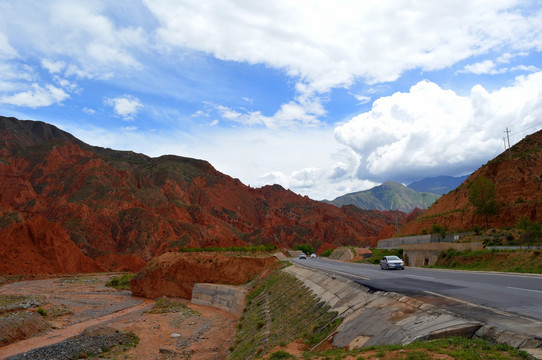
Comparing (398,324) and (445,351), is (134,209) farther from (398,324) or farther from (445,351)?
(445,351)

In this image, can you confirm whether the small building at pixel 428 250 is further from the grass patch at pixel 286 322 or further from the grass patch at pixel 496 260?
the grass patch at pixel 286 322

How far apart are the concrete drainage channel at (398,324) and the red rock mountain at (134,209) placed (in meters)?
95.6

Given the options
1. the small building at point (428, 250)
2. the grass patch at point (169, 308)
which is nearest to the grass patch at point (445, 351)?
the small building at point (428, 250)

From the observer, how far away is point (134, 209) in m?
127

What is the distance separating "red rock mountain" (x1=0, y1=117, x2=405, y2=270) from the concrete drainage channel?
314ft

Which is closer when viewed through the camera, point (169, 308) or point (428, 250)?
Result: point (169, 308)

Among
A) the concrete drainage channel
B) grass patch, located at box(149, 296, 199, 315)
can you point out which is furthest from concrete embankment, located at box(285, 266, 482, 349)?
grass patch, located at box(149, 296, 199, 315)

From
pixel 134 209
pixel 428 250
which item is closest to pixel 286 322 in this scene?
pixel 428 250

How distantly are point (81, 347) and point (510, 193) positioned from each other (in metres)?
62.3

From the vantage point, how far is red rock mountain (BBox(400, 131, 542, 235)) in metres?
53.5

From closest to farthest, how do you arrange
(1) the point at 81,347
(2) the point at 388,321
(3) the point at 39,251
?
(2) the point at 388,321, (1) the point at 81,347, (3) the point at 39,251

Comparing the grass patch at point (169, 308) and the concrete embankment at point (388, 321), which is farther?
the grass patch at point (169, 308)

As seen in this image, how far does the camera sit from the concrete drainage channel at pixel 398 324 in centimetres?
841

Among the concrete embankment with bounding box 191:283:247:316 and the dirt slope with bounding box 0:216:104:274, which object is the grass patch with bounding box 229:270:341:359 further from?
the dirt slope with bounding box 0:216:104:274
